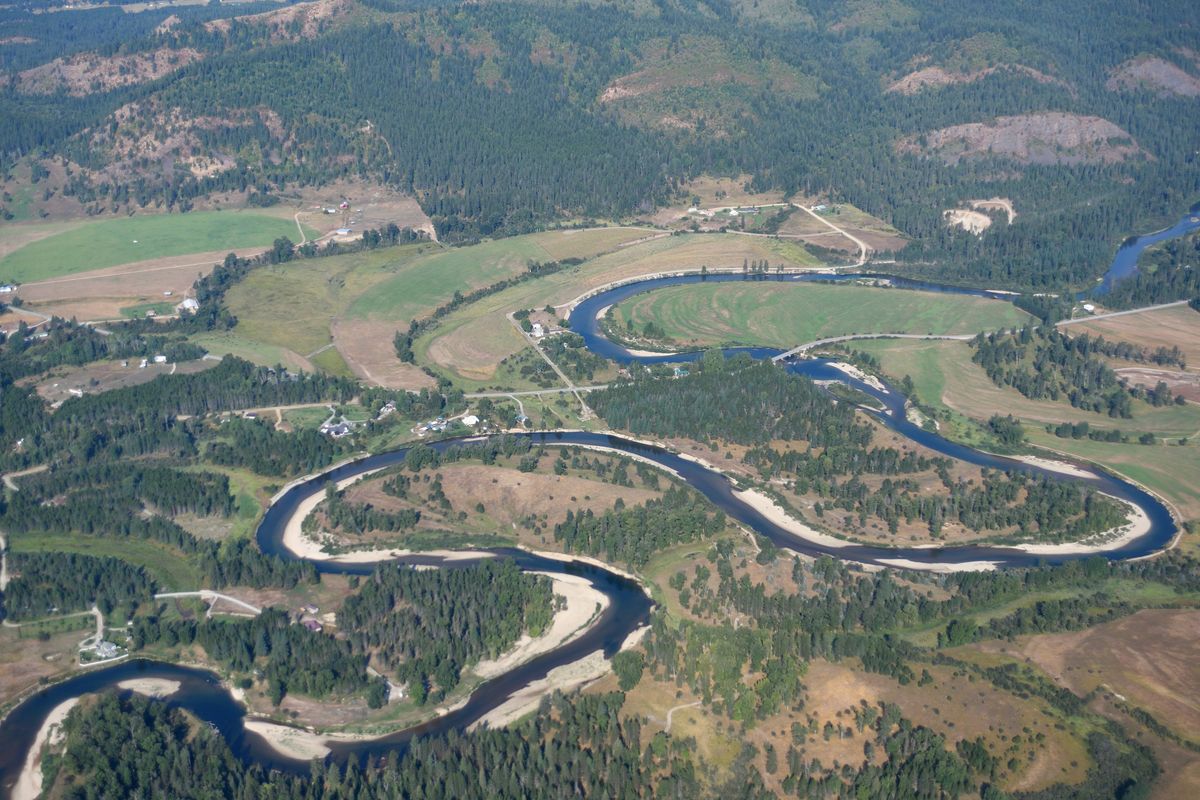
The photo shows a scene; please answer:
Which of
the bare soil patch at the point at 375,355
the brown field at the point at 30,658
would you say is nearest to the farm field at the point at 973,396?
the bare soil patch at the point at 375,355

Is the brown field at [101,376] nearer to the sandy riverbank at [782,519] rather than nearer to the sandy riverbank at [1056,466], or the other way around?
the sandy riverbank at [782,519]

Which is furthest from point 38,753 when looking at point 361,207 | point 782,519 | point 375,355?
point 361,207

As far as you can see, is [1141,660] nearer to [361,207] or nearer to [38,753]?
[38,753]

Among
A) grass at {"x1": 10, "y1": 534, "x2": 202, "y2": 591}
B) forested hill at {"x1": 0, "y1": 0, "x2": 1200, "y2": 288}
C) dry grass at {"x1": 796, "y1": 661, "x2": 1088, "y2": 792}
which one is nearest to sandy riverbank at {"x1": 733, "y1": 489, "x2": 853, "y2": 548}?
dry grass at {"x1": 796, "y1": 661, "x2": 1088, "y2": 792}

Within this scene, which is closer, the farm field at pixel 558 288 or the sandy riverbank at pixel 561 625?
the sandy riverbank at pixel 561 625

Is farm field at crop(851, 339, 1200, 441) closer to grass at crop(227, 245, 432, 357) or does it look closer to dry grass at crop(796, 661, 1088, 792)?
dry grass at crop(796, 661, 1088, 792)

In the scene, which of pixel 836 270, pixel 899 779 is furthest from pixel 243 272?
pixel 899 779
